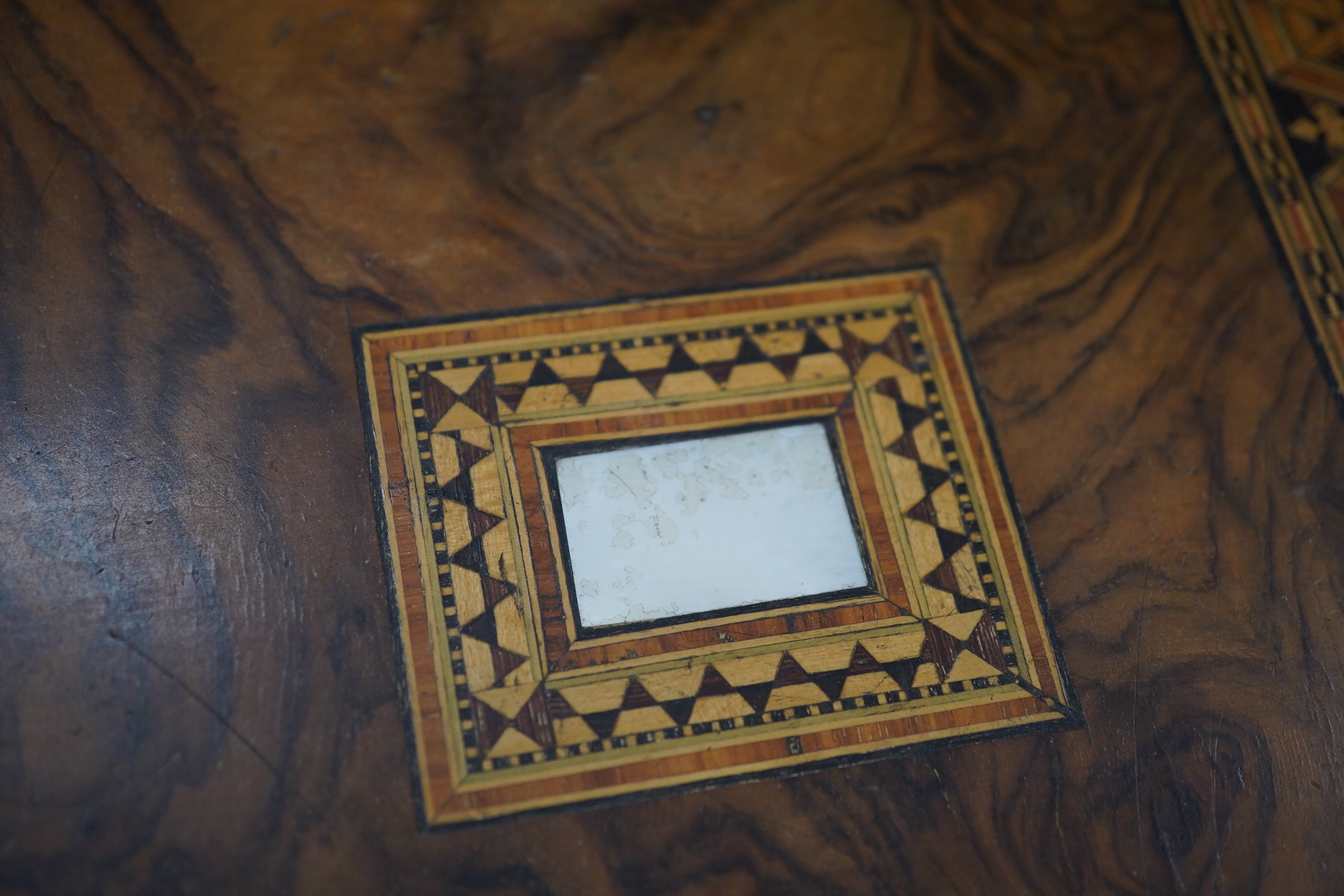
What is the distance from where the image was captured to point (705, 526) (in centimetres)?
107

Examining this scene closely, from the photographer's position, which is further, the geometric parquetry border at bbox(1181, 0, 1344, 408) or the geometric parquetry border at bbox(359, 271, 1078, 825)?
the geometric parquetry border at bbox(1181, 0, 1344, 408)

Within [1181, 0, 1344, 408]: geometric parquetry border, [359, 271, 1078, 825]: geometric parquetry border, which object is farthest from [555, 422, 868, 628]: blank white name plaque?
[1181, 0, 1344, 408]: geometric parquetry border

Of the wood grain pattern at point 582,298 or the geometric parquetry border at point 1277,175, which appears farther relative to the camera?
the geometric parquetry border at point 1277,175

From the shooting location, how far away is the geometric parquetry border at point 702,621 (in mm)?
987

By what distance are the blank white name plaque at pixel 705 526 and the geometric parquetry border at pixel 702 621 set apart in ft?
0.08

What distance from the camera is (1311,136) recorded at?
126 cm

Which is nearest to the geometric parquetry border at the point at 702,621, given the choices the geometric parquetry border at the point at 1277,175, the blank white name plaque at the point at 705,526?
the blank white name plaque at the point at 705,526

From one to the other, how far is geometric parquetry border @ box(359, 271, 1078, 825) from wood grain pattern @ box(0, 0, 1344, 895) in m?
0.03

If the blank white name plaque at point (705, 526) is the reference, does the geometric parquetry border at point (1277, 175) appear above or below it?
above

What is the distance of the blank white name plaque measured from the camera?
41.1 inches

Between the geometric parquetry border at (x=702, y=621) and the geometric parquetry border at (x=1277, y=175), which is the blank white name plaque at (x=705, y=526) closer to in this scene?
the geometric parquetry border at (x=702, y=621)

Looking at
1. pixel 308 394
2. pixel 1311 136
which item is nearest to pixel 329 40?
pixel 308 394

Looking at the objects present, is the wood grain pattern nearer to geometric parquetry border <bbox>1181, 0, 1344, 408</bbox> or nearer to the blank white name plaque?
geometric parquetry border <bbox>1181, 0, 1344, 408</bbox>

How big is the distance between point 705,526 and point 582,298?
0.29 metres
